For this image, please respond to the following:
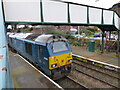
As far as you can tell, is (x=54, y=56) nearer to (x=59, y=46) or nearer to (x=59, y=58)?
(x=59, y=58)

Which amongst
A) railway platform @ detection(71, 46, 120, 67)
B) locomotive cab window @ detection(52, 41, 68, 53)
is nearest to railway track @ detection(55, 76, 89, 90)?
locomotive cab window @ detection(52, 41, 68, 53)

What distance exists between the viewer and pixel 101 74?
7391 millimetres

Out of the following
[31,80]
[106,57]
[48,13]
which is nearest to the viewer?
[31,80]

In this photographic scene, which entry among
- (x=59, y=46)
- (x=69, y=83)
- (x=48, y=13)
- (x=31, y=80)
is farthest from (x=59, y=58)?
(x=48, y=13)

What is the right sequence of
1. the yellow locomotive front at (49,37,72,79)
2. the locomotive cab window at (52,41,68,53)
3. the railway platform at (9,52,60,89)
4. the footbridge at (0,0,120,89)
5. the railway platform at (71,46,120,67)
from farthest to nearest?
1. the railway platform at (71,46,120,67)
2. the locomotive cab window at (52,41,68,53)
3. the yellow locomotive front at (49,37,72,79)
4. the footbridge at (0,0,120,89)
5. the railway platform at (9,52,60,89)

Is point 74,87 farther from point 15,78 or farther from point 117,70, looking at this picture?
point 117,70

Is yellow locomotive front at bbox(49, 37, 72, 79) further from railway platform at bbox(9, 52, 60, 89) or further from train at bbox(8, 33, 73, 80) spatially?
railway platform at bbox(9, 52, 60, 89)

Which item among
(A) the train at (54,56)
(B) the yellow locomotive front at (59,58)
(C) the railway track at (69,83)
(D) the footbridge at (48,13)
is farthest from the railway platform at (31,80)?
(D) the footbridge at (48,13)

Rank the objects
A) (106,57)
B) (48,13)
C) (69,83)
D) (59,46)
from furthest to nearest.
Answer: (106,57) < (48,13) < (59,46) < (69,83)

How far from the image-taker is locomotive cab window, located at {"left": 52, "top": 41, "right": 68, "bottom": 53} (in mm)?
6184

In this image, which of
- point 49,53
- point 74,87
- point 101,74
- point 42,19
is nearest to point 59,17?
point 42,19

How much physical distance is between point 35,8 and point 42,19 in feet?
A: 2.68

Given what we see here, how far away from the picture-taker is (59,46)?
6.52m

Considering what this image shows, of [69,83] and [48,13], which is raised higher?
[48,13]
